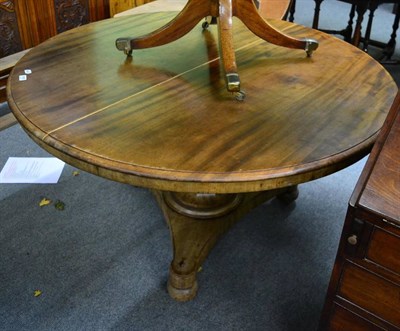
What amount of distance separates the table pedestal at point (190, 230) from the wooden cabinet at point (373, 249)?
1.48 ft

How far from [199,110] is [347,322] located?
0.57 m

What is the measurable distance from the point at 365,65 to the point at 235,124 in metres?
0.53

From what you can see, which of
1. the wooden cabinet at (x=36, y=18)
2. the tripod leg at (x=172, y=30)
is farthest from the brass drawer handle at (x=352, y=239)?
the wooden cabinet at (x=36, y=18)

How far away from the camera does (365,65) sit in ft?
4.37

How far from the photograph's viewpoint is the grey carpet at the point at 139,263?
51.8 inches

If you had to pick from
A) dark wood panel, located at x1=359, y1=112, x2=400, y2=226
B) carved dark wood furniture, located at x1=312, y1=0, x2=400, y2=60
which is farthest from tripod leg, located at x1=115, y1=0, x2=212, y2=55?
carved dark wood furniture, located at x1=312, y1=0, x2=400, y2=60

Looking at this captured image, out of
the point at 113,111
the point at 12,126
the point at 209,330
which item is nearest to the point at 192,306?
the point at 209,330

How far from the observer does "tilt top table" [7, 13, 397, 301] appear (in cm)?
92

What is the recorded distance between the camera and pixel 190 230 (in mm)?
1334

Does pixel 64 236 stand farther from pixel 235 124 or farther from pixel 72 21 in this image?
pixel 72 21

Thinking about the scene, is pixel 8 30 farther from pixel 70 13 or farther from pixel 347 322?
pixel 347 322

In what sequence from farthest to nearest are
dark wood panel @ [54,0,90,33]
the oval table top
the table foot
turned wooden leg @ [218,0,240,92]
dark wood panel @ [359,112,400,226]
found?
dark wood panel @ [54,0,90,33]
the table foot
turned wooden leg @ [218,0,240,92]
the oval table top
dark wood panel @ [359,112,400,226]

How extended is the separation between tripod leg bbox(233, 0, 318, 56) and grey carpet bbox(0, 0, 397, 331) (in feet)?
2.07

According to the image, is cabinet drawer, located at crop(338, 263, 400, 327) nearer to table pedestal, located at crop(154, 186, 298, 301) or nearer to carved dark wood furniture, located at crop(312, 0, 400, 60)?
table pedestal, located at crop(154, 186, 298, 301)
